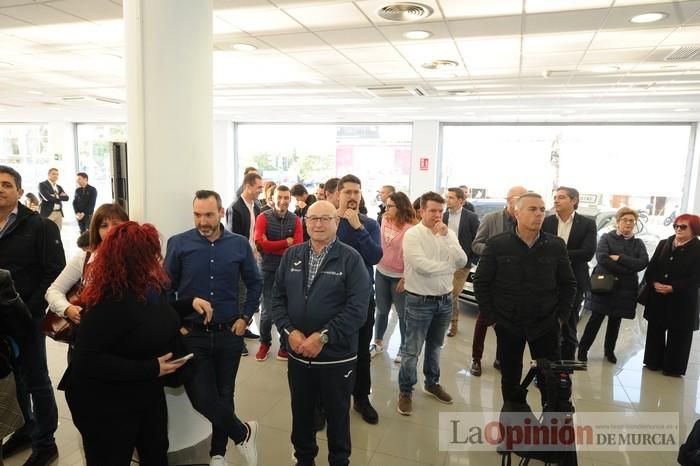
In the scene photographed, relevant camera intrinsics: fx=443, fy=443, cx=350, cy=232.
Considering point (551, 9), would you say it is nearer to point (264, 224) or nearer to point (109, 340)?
point (264, 224)

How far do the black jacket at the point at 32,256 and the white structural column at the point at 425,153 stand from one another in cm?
963

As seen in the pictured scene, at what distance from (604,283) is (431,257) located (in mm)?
2144

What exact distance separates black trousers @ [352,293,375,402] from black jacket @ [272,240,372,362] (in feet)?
2.43

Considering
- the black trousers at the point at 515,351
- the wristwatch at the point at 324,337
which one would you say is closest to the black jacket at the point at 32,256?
the wristwatch at the point at 324,337

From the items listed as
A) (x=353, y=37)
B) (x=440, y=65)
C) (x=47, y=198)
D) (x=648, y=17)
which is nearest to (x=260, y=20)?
(x=353, y=37)

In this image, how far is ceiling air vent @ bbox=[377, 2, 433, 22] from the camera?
365 centimetres

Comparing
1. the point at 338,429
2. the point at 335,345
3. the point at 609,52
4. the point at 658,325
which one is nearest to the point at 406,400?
the point at 338,429

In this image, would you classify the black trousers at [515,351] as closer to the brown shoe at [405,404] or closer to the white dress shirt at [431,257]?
the white dress shirt at [431,257]

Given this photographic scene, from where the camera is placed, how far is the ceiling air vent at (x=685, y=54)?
4636mm

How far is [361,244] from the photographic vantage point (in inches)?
120

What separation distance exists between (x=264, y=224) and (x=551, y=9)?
3.08 metres

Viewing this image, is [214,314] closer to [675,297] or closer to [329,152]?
[675,297]

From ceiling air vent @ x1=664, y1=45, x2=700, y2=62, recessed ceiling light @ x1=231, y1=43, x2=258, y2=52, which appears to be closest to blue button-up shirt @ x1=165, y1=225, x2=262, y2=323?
recessed ceiling light @ x1=231, y1=43, x2=258, y2=52

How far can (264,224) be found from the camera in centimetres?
413
